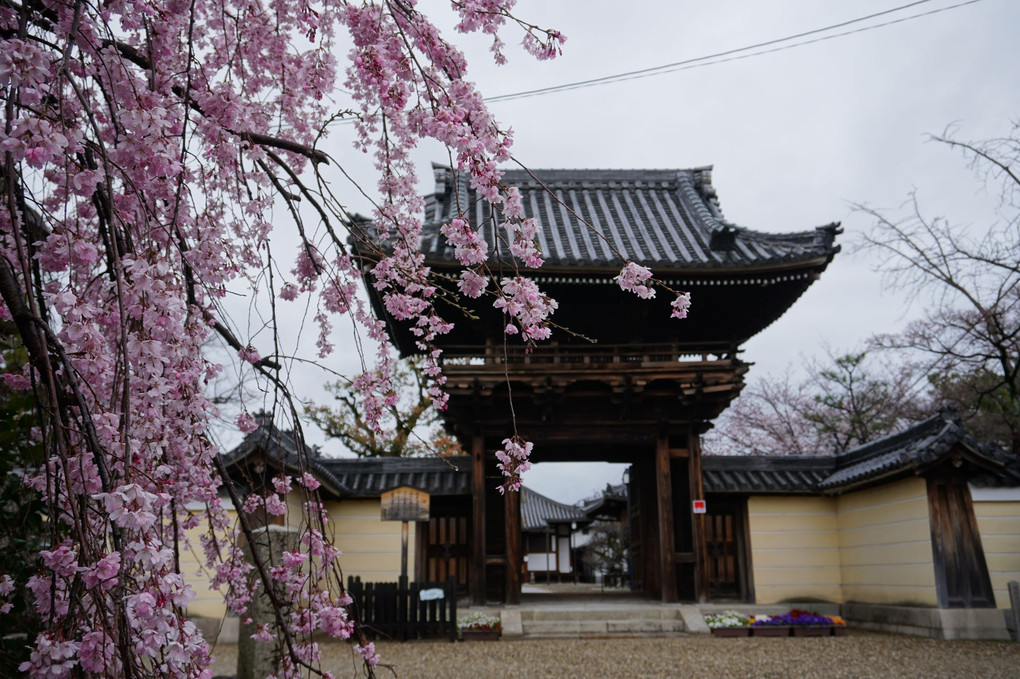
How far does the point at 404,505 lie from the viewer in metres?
9.08

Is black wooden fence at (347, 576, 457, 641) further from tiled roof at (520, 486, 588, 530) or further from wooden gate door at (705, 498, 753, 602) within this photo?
tiled roof at (520, 486, 588, 530)

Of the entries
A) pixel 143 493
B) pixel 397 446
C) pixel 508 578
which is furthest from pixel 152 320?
pixel 397 446

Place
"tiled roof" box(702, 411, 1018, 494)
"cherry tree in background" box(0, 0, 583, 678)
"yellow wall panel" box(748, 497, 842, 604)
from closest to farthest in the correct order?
"cherry tree in background" box(0, 0, 583, 678)
"tiled roof" box(702, 411, 1018, 494)
"yellow wall panel" box(748, 497, 842, 604)

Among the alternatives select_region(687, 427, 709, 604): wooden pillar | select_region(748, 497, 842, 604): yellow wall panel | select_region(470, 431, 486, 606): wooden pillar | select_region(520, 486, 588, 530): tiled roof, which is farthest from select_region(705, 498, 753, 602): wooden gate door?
select_region(520, 486, 588, 530): tiled roof

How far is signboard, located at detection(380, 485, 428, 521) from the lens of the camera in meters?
9.05

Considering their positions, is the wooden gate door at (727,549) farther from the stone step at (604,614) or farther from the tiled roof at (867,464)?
the stone step at (604,614)

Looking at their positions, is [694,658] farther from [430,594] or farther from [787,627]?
[430,594]

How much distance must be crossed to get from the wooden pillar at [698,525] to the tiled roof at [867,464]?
2.54ft

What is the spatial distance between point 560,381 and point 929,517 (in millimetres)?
4740

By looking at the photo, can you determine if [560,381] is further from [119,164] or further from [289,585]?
[119,164]

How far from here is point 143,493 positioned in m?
1.41

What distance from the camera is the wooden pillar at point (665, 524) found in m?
9.41

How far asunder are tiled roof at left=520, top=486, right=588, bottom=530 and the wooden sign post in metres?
19.6

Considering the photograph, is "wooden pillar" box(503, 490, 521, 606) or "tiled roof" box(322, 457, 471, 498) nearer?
"wooden pillar" box(503, 490, 521, 606)
